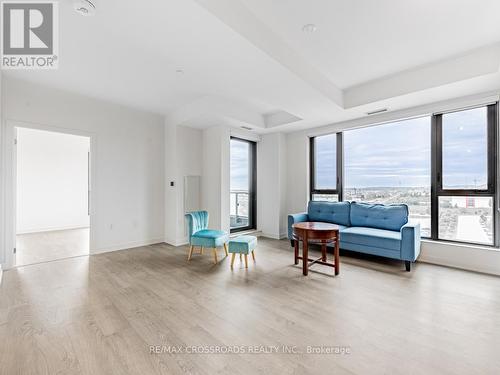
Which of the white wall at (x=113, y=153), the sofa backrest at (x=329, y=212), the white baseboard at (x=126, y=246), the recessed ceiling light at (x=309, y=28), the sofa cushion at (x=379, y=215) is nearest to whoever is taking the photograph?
the recessed ceiling light at (x=309, y=28)

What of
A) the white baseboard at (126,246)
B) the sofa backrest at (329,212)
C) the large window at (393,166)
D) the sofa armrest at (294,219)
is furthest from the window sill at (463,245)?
the white baseboard at (126,246)

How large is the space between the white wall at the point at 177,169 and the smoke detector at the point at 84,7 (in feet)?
9.61

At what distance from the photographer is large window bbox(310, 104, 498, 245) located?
3521 mm

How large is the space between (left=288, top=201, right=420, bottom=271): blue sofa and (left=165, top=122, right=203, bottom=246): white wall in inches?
91.0

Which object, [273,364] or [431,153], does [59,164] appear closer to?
[273,364]

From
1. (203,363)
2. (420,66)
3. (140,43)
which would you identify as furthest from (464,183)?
(140,43)

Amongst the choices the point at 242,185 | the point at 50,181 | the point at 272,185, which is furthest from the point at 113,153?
the point at 50,181

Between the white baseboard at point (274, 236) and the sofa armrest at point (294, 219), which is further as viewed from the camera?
the white baseboard at point (274, 236)

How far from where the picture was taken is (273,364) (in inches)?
64.6

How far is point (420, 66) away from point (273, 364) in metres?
3.89

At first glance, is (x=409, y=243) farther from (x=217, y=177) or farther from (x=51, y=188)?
(x=51, y=188)

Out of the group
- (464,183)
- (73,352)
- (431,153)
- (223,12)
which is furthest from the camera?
(431,153)

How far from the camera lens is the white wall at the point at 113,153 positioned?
12.0 feet

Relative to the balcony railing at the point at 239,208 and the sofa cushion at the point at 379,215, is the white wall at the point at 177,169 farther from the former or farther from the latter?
the sofa cushion at the point at 379,215
